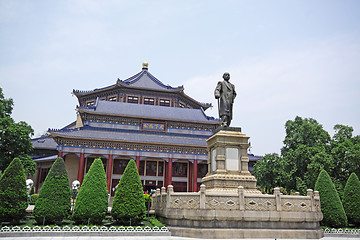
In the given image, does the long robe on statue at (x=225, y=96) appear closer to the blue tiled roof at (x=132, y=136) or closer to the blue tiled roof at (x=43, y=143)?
the blue tiled roof at (x=132, y=136)

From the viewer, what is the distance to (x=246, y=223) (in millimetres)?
13180

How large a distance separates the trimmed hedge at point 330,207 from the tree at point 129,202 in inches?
411

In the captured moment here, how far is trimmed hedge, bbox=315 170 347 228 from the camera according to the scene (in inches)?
639

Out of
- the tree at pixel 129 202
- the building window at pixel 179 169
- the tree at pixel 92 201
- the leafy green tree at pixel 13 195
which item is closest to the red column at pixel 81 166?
the building window at pixel 179 169

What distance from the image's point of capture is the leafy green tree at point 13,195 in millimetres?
13984

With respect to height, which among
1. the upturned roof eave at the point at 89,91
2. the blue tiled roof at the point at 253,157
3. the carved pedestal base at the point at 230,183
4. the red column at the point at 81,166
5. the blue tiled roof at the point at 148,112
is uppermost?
the upturned roof eave at the point at 89,91

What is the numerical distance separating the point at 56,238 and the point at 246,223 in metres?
8.53

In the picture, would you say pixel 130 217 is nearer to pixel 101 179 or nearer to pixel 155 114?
pixel 101 179

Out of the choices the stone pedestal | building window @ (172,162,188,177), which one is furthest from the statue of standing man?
building window @ (172,162,188,177)

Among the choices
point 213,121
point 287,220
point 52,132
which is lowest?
point 287,220

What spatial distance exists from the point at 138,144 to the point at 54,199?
20.7 meters

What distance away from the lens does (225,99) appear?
53.4 ft

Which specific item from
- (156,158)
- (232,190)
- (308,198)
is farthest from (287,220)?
(156,158)

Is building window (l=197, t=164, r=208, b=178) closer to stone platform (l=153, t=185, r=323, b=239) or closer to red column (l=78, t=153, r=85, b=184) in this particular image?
red column (l=78, t=153, r=85, b=184)
